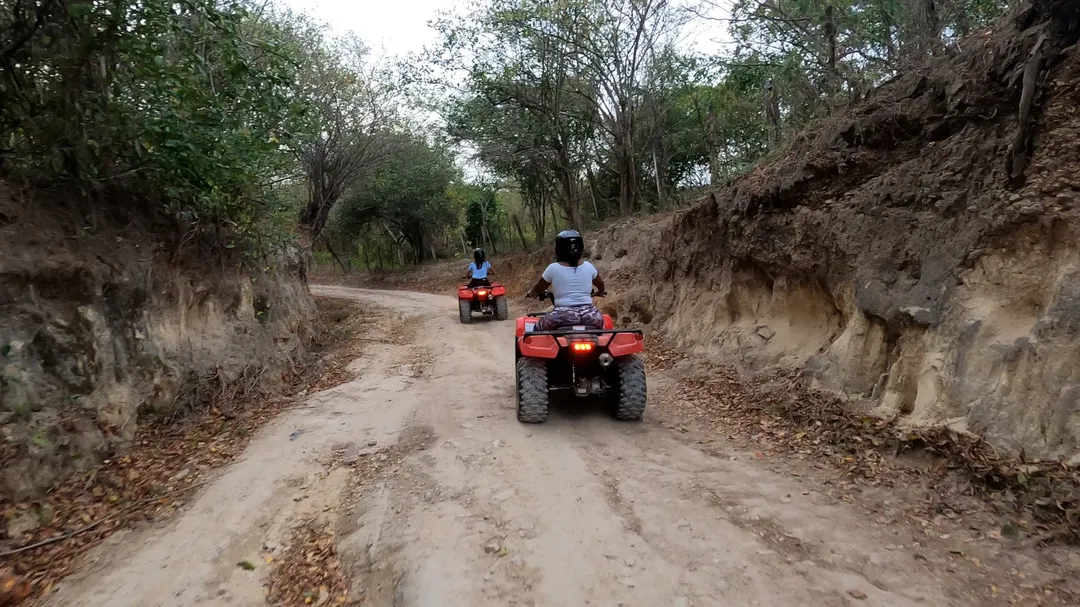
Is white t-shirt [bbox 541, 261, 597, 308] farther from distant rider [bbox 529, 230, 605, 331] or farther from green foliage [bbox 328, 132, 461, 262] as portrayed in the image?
green foliage [bbox 328, 132, 461, 262]

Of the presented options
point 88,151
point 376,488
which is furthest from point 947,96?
point 88,151

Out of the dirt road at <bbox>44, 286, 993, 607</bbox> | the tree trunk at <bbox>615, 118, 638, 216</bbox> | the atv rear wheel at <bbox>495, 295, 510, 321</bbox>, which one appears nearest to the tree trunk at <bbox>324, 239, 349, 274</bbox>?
the tree trunk at <bbox>615, 118, 638, 216</bbox>

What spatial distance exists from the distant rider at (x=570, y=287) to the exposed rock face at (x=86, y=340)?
3.73m

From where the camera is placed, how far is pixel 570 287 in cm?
554

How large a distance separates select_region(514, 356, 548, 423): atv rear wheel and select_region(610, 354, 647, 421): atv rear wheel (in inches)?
26.1

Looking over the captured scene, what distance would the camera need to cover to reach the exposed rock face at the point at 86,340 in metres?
4.05

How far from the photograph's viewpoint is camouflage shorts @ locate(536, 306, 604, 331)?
17.8 ft

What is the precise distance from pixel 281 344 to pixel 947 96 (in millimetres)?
8310

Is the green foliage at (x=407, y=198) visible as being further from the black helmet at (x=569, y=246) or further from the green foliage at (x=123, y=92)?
the black helmet at (x=569, y=246)

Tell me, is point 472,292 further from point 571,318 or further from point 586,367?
point 586,367

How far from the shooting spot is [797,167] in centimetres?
638

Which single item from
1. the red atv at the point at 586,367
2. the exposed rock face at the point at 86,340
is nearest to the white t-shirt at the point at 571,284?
the red atv at the point at 586,367

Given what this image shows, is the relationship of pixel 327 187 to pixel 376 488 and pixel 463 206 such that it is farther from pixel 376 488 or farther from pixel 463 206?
pixel 376 488

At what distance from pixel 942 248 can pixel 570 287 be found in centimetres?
303
